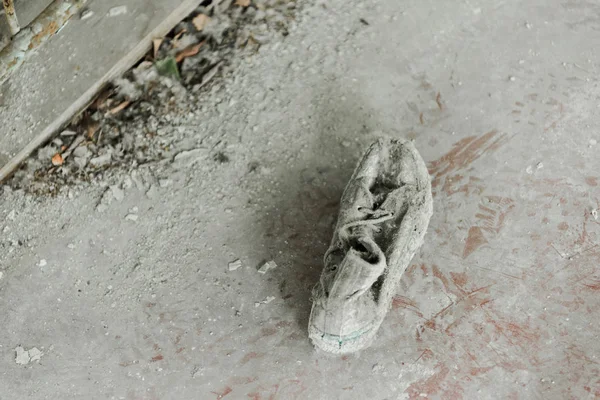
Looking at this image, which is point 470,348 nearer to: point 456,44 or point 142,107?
point 456,44

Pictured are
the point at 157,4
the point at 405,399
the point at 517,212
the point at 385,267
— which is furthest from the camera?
the point at 157,4

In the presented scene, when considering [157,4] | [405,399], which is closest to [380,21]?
[157,4]

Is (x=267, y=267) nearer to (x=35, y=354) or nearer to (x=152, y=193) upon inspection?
(x=152, y=193)

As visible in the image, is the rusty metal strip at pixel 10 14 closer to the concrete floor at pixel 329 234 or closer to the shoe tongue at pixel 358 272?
the concrete floor at pixel 329 234

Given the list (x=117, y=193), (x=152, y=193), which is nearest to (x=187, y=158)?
(x=152, y=193)

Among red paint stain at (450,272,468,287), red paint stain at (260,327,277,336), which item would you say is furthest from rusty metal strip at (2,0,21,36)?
red paint stain at (450,272,468,287)

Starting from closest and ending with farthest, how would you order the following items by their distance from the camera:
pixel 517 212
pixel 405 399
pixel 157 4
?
1. pixel 405 399
2. pixel 517 212
3. pixel 157 4
